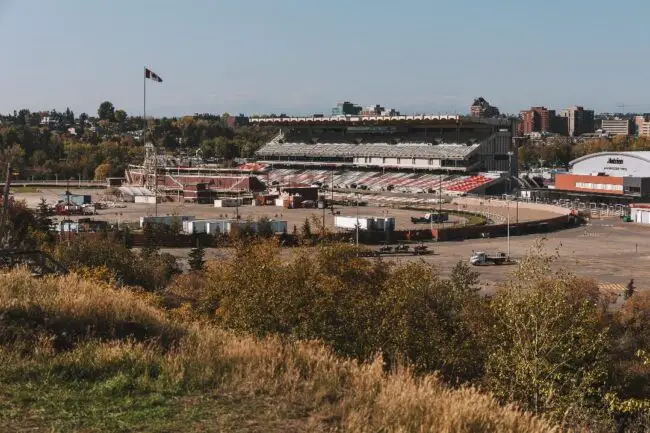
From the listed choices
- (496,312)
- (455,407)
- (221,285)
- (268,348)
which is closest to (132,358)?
(268,348)

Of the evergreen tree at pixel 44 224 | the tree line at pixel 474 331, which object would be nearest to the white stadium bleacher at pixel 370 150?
the evergreen tree at pixel 44 224

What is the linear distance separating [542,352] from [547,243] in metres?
37.9

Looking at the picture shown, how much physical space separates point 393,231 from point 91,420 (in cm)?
4320

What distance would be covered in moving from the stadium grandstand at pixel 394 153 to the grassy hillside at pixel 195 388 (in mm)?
71413

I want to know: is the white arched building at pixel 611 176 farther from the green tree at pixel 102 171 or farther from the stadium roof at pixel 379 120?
the green tree at pixel 102 171

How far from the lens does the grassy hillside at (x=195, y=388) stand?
621 cm

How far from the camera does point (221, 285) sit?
17.8 meters

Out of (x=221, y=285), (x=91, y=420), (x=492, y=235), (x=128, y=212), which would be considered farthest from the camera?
(x=128, y=212)

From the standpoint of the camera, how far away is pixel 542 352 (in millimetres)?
10781

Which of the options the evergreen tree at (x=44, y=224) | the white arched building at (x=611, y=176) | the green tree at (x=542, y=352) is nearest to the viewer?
the green tree at (x=542, y=352)

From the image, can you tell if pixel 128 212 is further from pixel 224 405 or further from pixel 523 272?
pixel 224 405

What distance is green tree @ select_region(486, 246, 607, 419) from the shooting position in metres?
9.99

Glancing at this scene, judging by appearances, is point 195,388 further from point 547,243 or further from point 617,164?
point 617,164

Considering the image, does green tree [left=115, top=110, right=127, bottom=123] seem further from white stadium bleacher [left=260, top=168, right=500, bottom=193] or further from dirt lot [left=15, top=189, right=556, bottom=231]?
dirt lot [left=15, top=189, right=556, bottom=231]
